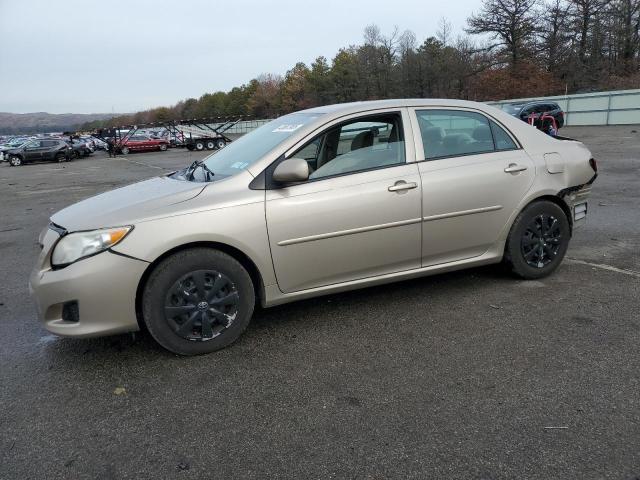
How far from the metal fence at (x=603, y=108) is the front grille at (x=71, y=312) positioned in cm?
3233

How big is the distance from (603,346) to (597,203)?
5579 mm

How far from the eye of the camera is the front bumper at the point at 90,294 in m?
3.10

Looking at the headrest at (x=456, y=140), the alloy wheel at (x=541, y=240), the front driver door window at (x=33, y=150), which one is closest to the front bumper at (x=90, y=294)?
the headrest at (x=456, y=140)

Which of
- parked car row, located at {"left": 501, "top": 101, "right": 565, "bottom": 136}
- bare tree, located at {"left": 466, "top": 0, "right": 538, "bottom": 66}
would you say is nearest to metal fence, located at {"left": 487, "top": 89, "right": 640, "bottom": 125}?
parked car row, located at {"left": 501, "top": 101, "right": 565, "bottom": 136}

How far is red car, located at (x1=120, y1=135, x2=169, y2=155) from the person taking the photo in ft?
125

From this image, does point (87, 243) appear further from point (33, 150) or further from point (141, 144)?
point (141, 144)

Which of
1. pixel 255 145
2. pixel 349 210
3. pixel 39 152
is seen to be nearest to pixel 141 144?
pixel 39 152

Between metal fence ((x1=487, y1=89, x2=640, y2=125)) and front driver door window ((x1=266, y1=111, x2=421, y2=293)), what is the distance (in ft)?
99.5

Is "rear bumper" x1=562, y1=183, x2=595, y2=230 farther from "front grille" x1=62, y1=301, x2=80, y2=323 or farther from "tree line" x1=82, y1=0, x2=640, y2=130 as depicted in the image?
"tree line" x1=82, y1=0, x2=640, y2=130

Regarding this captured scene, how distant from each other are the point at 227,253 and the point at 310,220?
604 millimetres

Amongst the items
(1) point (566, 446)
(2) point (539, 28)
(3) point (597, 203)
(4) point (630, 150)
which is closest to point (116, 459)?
(1) point (566, 446)

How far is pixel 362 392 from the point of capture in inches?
113

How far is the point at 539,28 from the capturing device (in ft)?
168

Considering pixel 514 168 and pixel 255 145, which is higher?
pixel 255 145
